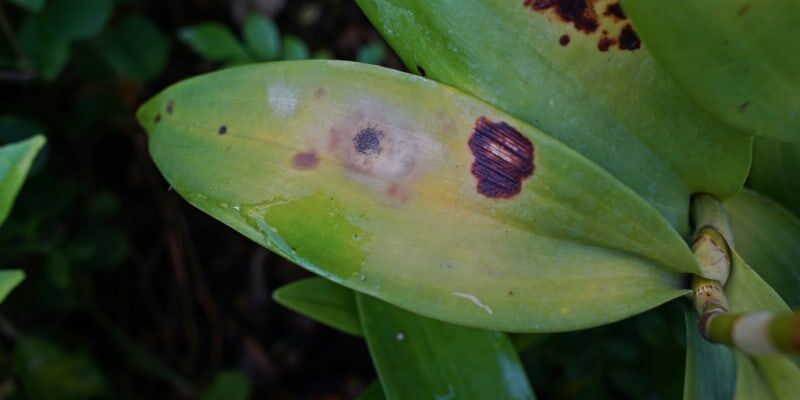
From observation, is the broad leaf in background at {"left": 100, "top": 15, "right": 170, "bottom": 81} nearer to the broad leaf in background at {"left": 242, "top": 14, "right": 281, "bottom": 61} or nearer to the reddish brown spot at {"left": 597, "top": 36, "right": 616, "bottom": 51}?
the broad leaf in background at {"left": 242, "top": 14, "right": 281, "bottom": 61}

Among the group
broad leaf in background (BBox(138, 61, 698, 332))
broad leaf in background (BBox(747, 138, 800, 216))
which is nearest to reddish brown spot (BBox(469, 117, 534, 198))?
broad leaf in background (BBox(138, 61, 698, 332))

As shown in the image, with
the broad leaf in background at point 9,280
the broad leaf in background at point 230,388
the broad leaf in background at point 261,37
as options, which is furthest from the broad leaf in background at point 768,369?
the broad leaf in background at point 230,388

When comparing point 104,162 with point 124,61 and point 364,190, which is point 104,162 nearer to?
point 124,61

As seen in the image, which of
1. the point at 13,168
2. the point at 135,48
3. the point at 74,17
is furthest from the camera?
the point at 135,48

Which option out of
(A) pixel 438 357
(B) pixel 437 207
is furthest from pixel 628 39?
(A) pixel 438 357

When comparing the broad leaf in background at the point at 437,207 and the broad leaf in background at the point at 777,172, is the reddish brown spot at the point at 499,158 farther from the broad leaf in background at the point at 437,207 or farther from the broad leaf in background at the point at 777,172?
the broad leaf in background at the point at 777,172

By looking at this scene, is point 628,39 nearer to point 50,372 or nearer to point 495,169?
point 495,169
